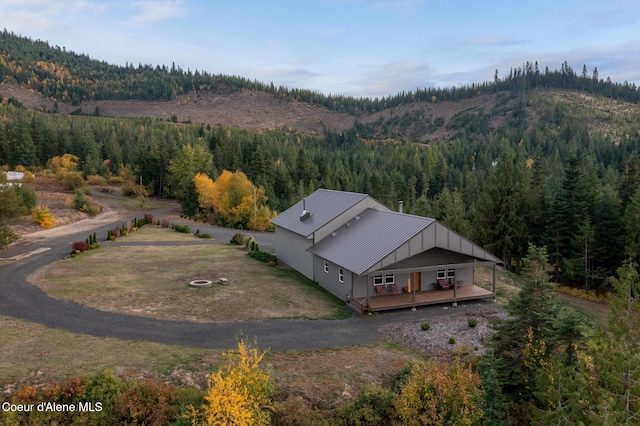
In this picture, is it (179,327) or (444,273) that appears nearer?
(179,327)

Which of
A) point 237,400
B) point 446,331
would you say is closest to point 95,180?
point 446,331

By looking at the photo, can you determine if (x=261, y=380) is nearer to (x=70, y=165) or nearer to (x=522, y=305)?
(x=522, y=305)

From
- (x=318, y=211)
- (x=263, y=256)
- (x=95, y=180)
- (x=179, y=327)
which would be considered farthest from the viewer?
(x=95, y=180)

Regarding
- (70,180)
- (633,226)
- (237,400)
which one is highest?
(70,180)

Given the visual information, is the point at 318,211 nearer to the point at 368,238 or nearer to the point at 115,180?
the point at 368,238

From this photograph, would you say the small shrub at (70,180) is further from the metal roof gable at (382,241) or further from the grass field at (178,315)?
the metal roof gable at (382,241)
